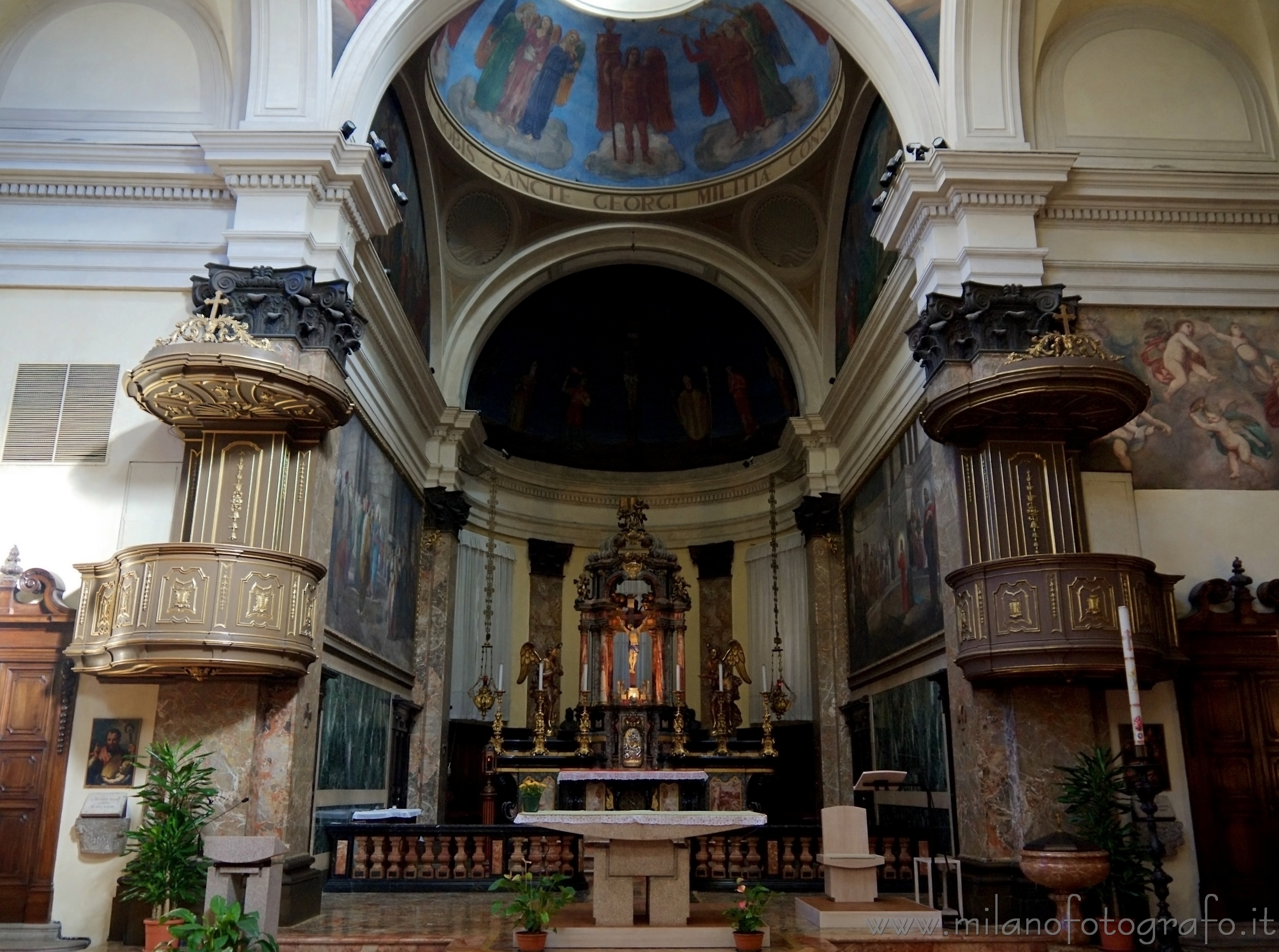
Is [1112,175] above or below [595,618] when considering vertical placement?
Answer: above

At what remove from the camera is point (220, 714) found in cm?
950

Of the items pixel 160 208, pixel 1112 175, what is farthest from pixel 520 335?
pixel 1112 175

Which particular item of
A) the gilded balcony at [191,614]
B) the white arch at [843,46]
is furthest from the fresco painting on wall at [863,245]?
the gilded balcony at [191,614]

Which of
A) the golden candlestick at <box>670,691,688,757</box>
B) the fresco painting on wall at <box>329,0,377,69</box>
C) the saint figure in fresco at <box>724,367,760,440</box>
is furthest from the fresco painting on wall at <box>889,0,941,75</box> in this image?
the golden candlestick at <box>670,691,688,757</box>

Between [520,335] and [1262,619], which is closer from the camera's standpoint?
[1262,619]

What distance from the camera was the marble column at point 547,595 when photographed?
782 inches

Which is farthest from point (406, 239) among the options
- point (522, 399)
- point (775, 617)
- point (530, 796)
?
point (775, 617)

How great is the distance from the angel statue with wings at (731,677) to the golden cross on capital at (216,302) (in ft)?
30.2

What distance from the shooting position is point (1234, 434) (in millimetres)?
10828

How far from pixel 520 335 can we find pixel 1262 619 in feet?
43.8

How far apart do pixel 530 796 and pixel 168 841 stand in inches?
260

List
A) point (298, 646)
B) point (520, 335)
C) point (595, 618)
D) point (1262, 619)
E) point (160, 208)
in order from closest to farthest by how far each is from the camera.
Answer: point (298, 646) → point (1262, 619) → point (160, 208) → point (595, 618) → point (520, 335)

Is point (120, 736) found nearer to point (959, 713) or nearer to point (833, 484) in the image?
point (959, 713)

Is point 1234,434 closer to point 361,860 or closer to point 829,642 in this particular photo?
point 829,642
